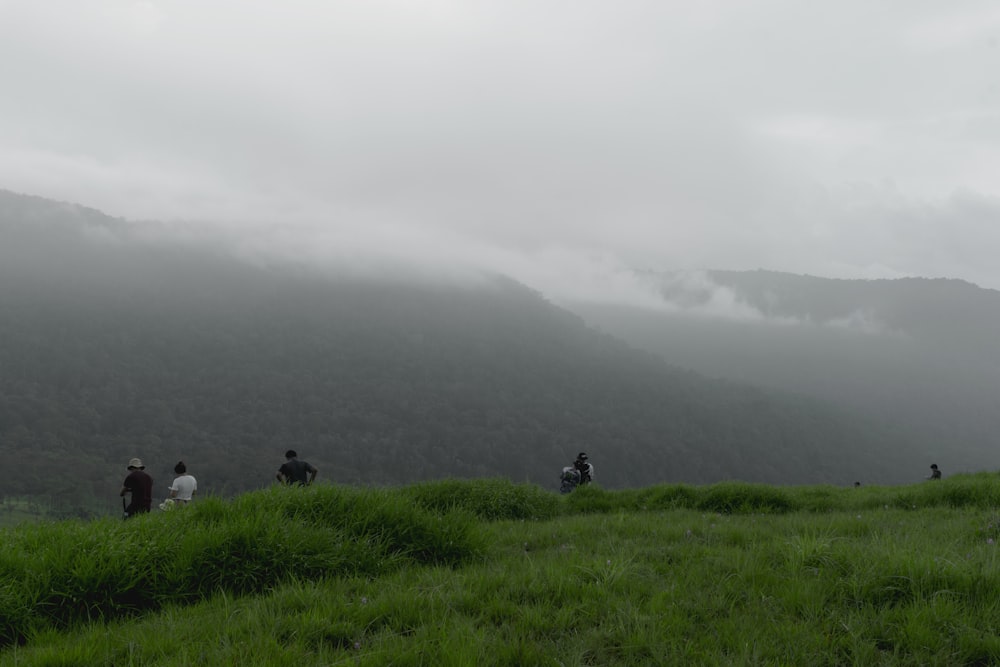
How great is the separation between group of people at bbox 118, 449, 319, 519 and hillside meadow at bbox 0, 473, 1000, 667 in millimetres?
6889

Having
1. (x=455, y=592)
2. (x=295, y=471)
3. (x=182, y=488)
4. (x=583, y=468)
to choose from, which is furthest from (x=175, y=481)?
(x=455, y=592)

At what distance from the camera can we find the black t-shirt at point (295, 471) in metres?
13.7

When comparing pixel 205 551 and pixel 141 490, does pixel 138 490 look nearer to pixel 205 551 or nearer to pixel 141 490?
pixel 141 490

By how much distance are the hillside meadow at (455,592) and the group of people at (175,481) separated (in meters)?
6.89

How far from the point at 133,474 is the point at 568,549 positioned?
10710 mm

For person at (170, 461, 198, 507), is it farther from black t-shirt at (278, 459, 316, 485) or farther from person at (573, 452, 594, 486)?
person at (573, 452, 594, 486)

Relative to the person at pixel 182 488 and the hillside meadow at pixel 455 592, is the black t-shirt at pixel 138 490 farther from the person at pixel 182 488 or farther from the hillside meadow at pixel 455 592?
the hillside meadow at pixel 455 592

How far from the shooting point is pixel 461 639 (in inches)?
149

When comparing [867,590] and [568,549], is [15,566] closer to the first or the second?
[568,549]

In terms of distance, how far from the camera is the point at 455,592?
15.4ft

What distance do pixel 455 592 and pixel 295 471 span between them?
1032 cm

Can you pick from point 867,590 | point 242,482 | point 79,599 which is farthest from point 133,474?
point 242,482

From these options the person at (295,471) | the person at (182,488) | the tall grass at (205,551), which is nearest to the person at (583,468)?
the person at (295,471)

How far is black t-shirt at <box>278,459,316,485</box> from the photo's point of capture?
13.7 m
